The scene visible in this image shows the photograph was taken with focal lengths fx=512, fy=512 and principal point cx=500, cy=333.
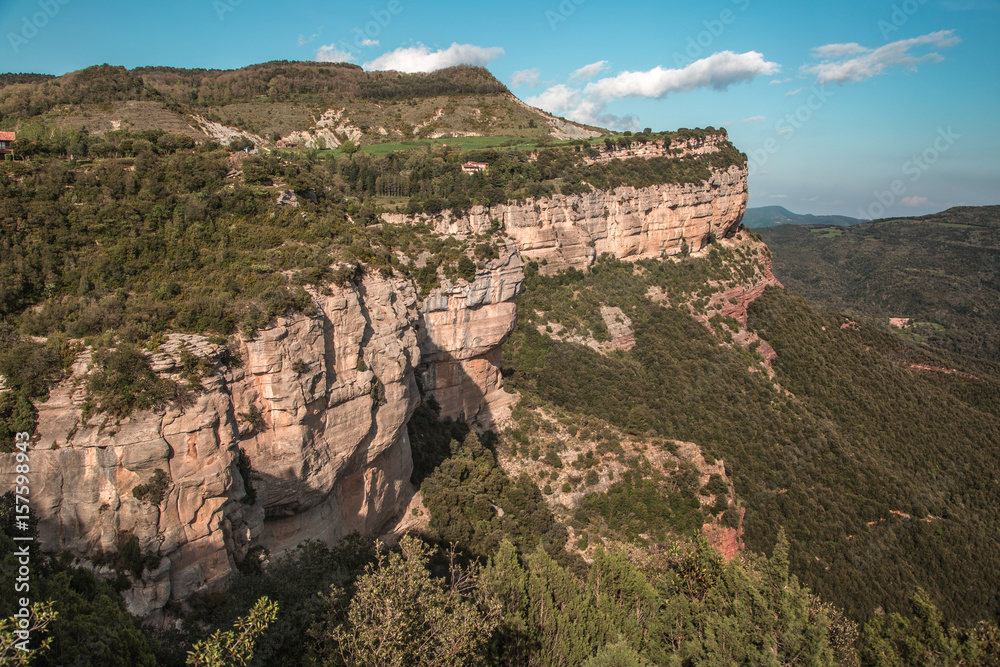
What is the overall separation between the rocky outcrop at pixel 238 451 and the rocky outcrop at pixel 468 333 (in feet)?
23.5

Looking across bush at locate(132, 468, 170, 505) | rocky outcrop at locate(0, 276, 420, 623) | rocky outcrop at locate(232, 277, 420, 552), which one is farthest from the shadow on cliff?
bush at locate(132, 468, 170, 505)

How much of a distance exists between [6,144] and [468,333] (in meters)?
21.5

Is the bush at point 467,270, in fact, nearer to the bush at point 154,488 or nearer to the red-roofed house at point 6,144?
the bush at point 154,488

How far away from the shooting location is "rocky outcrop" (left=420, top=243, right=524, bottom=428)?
2934 centimetres

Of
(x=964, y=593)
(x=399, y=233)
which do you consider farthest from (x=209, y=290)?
(x=964, y=593)

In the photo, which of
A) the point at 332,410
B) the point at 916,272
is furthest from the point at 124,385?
the point at 916,272

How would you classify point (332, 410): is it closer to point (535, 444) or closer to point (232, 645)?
point (232, 645)

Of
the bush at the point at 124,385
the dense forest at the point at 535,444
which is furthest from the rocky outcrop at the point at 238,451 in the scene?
the dense forest at the point at 535,444

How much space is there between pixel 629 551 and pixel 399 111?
58.5 meters

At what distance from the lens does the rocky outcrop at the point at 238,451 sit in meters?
12.4

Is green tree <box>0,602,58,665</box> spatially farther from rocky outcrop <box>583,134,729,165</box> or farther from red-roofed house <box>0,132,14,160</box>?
rocky outcrop <box>583,134,729,165</box>

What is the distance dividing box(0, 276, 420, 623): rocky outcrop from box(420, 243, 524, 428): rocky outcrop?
23.5ft

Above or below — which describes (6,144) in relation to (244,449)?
above

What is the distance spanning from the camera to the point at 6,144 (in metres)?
19.9
